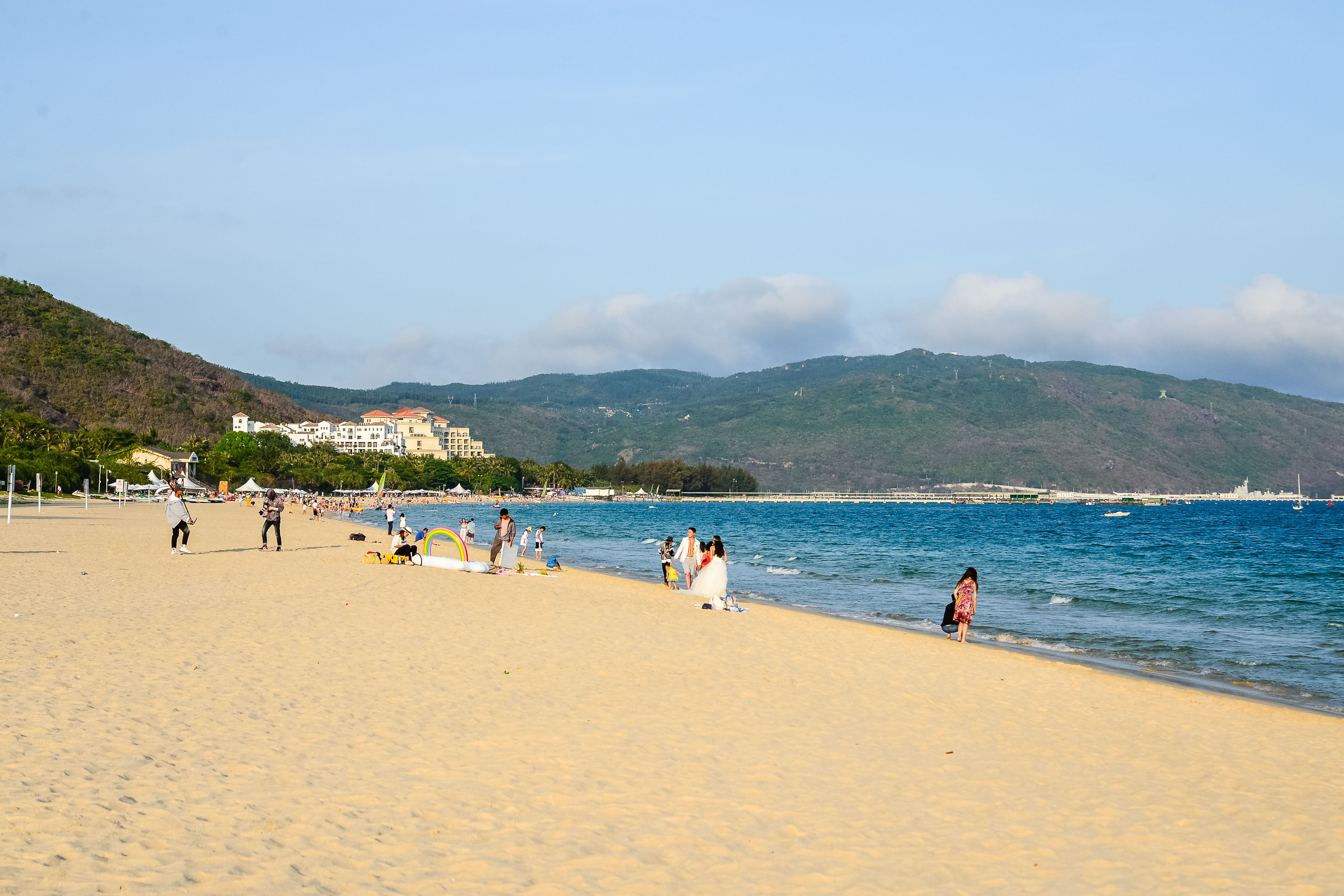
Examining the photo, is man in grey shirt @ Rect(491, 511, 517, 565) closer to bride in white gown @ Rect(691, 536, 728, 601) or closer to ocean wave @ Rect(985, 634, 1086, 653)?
bride in white gown @ Rect(691, 536, 728, 601)

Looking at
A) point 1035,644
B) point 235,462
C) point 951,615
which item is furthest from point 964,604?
point 235,462

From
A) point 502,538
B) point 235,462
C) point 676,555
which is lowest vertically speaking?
point 676,555

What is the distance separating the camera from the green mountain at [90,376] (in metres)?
141

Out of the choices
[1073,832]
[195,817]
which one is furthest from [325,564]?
[1073,832]

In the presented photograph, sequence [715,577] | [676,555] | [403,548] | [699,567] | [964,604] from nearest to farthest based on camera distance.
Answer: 1. [964,604]
2. [715,577]
3. [699,567]
4. [403,548]
5. [676,555]

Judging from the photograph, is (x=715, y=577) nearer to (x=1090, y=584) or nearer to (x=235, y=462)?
(x=1090, y=584)

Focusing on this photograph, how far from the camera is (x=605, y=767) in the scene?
742 cm

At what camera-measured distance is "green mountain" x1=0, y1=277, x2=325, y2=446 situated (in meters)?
141

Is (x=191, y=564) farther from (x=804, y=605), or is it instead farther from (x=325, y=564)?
(x=804, y=605)

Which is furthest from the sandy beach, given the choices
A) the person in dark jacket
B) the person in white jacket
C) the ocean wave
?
the person in dark jacket

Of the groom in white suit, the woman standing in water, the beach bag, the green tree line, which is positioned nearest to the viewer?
the woman standing in water

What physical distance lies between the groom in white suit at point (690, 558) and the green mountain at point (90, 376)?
423ft

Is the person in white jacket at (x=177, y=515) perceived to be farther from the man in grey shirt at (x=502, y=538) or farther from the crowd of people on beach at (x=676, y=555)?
the man in grey shirt at (x=502, y=538)

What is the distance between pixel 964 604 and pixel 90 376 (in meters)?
169
